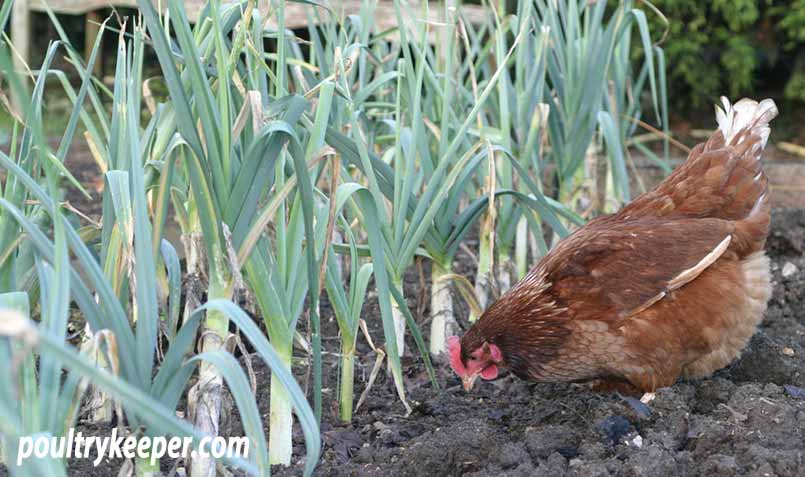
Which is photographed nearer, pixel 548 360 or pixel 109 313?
pixel 109 313

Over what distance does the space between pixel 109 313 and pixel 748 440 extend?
1417mm

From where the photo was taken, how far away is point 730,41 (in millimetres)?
5816

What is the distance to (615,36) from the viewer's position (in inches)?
133

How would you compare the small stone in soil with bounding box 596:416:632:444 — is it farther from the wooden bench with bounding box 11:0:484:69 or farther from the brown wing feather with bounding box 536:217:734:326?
the wooden bench with bounding box 11:0:484:69

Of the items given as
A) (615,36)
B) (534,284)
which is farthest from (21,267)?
(615,36)

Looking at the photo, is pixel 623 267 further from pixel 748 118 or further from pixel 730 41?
pixel 730 41

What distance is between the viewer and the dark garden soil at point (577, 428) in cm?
211

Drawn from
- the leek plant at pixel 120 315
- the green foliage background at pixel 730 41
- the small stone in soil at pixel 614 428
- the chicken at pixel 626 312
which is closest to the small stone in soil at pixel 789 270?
the chicken at pixel 626 312

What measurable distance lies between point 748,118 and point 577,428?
3.76 ft

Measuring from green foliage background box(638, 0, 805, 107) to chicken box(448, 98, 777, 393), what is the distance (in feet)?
10.9

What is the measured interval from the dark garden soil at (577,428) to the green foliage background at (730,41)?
10.4 ft

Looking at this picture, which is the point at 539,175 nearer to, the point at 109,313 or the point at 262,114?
the point at 262,114

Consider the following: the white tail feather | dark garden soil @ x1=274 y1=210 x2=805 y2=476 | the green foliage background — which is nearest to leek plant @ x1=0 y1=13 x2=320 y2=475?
dark garden soil @ x1=274 y1=210 x2=805 y2=476

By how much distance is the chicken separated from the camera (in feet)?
8.52
